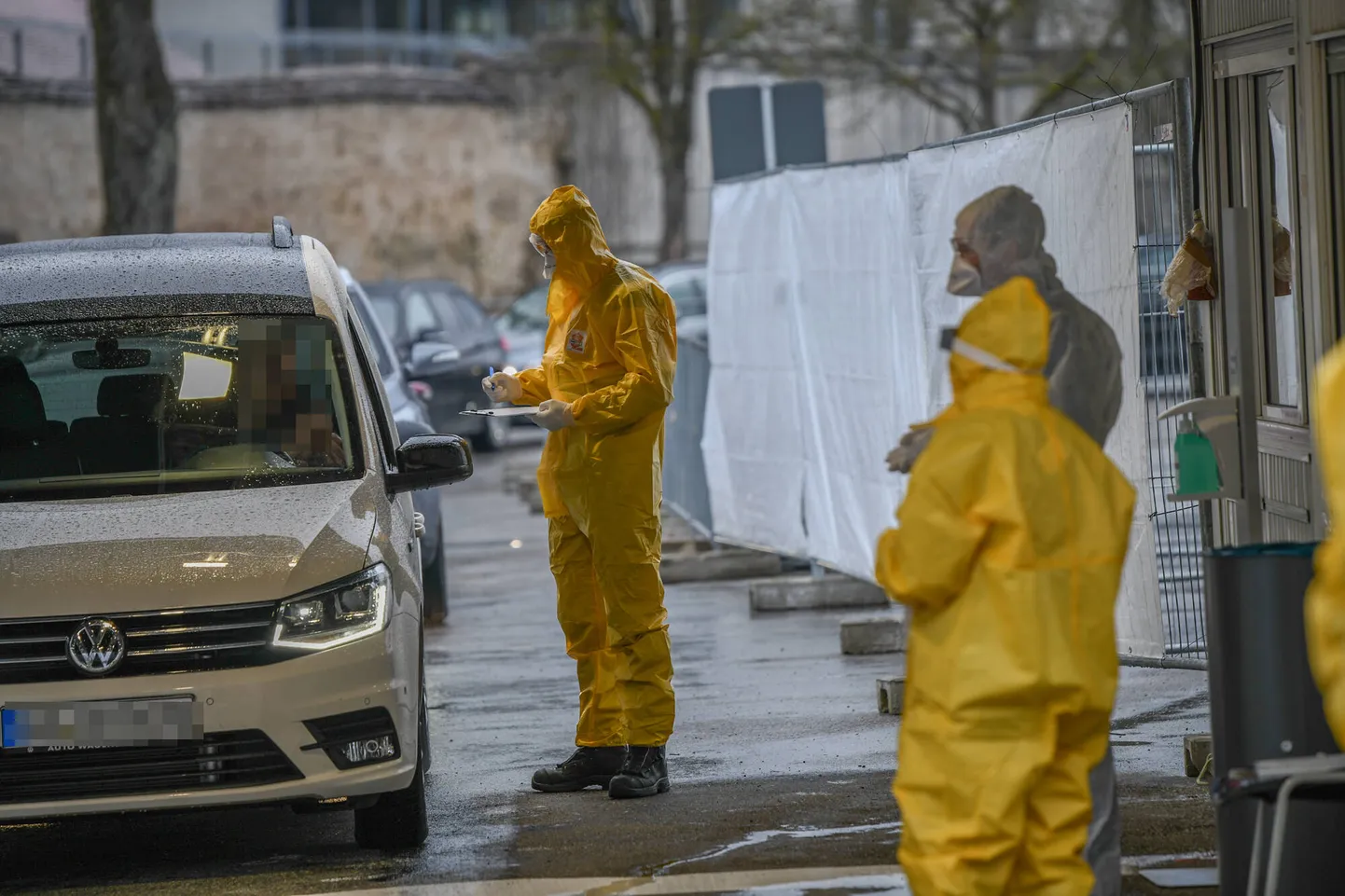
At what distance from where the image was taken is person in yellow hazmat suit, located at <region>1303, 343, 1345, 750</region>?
3.37 metres

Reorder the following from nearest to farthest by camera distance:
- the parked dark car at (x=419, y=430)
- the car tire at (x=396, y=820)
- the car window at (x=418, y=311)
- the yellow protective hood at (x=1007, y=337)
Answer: the yellow protective hood at (x=1007, y=337) → the car tire at (x=396, y=820) → the parked dark car at (x=419, y=430) → the car window at (x=418, y=311)

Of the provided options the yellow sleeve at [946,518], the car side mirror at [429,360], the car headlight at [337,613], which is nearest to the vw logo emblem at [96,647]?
the car headlight at [337,613]

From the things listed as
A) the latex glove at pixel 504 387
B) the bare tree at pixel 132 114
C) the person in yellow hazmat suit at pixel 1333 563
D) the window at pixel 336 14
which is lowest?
the person in yellow hazmat suit at pixel 1333 563

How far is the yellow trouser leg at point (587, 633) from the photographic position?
22.7 feet

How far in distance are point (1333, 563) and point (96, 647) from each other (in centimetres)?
345

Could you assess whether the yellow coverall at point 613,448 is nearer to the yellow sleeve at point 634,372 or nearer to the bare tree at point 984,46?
the yellow sleeve at point 634,372

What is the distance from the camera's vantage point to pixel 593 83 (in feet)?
128

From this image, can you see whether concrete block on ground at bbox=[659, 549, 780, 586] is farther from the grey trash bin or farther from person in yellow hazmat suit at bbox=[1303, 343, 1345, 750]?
person in yellow hazmat suit at bbox=[1303, 343, 1345, 750]

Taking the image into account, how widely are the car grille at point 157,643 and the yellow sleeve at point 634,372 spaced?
139 cm

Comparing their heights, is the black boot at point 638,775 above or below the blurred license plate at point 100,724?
below

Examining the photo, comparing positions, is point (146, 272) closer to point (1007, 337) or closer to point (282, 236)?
point (282, 236)

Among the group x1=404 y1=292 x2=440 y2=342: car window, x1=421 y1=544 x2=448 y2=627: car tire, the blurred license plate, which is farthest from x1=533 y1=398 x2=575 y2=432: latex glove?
x1=404 y1=292 x2=440 y2=342: car window

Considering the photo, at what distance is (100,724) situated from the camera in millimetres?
5621

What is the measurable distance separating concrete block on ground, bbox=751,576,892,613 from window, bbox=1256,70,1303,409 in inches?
178
